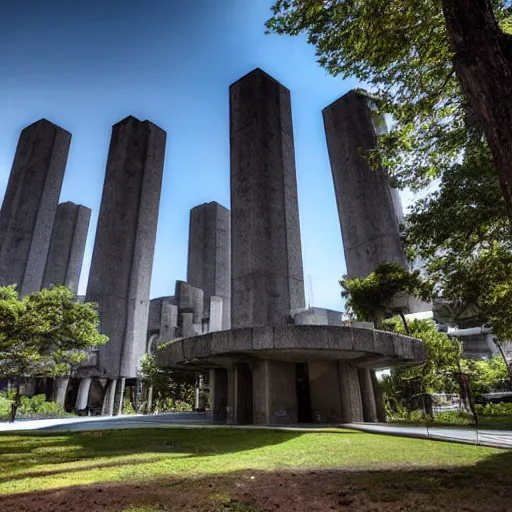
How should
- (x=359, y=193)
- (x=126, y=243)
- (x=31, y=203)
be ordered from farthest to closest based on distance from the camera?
(x=31, y=203) → (x=126, y=243) → (x=359, y=193)

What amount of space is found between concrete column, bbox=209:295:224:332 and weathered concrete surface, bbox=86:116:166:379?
5.43 metres

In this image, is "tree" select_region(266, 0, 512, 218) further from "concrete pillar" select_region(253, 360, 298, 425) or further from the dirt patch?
"concrete pillar" select_region(253, 360, 298, 425)

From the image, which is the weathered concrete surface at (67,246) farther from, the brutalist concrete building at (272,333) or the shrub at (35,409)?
the brutalist concrete building at (272,333)

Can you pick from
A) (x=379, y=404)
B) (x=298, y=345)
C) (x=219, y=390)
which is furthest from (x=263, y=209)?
(x=379, y=404)

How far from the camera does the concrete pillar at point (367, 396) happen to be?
43.4 ft

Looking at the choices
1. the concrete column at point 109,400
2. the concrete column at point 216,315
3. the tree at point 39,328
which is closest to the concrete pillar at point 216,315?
the concrete column at point 216,315

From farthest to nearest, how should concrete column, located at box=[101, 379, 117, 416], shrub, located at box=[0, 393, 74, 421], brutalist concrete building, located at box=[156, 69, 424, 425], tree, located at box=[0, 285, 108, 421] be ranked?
concrete column, located at box=[101, 379, 117, 416] < shrub, located at box=[0, 393, 74, 421] < tree, located at box=[0, 285, 108, 421] < brutalist concrete building, located at box=[156, 69, 424, 425]

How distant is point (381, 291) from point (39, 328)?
1579 cm

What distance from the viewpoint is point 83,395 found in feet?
77.4

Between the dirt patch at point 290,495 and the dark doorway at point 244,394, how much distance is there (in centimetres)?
787

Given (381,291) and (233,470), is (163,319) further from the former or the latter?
(233,470)

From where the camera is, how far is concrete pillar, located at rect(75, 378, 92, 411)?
23.4 metres

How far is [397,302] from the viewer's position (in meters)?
22.3

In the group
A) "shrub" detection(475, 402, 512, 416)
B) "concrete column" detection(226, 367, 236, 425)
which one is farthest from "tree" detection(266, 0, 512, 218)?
"shrub" detection(475, 402, 512, 416)
